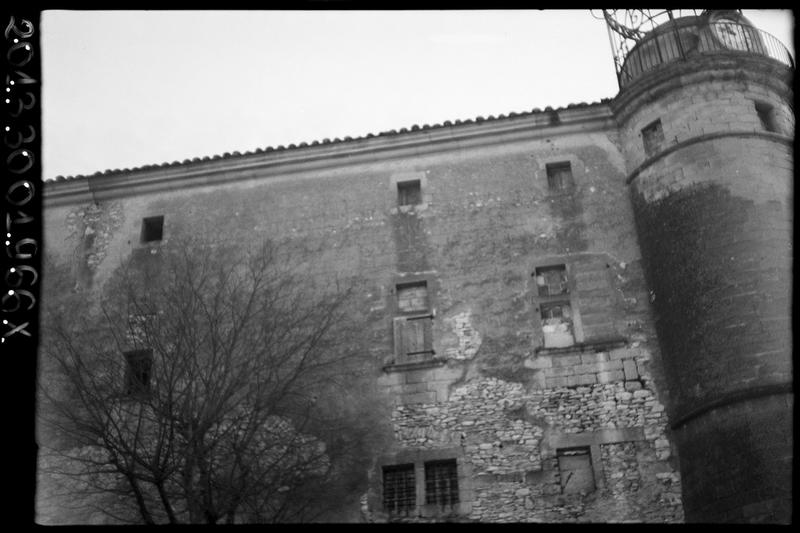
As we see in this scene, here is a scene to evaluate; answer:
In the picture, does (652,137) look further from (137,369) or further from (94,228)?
(94,228)

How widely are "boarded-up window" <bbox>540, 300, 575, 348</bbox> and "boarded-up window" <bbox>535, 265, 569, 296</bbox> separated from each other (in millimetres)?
238

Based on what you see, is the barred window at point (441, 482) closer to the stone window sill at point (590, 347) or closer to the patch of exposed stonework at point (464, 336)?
the patch of exposed stonework at point (464, 336)

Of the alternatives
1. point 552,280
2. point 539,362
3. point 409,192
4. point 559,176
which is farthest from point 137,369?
point 559,176

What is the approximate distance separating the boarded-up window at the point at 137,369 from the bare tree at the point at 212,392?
0.11 ft

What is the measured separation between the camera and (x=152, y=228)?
58.4 feet

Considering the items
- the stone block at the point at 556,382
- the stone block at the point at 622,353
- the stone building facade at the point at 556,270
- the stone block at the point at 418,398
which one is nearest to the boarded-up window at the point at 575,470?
the stone building facade at the point at 556,270

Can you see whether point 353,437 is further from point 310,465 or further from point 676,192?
point 676,192

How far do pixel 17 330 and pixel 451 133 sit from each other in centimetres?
1007

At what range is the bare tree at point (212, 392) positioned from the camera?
12.8 metres

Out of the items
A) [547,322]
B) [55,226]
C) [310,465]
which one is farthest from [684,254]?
[55,226]

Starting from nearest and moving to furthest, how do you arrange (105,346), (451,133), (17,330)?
(17,330), (105,346), (451,133)

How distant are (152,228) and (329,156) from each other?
13.3 feet

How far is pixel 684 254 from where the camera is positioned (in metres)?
14.0

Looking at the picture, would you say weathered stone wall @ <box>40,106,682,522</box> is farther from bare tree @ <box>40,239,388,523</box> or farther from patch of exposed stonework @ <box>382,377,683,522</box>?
bare tree @ <box>40,239,388,523</box>
